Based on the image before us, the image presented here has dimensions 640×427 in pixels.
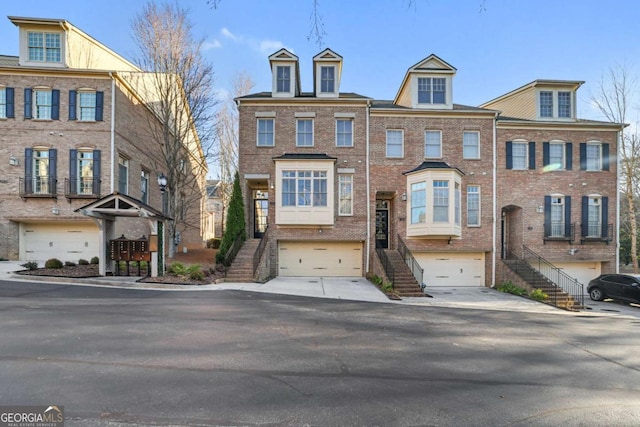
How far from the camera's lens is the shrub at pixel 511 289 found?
54.4 feet

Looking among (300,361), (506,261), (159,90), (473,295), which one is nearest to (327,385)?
(300,361)

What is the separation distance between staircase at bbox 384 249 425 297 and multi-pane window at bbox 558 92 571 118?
1401cm

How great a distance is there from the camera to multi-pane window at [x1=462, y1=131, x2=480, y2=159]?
64.4ft

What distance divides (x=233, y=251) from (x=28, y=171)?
12.3m

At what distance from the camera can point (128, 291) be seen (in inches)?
465

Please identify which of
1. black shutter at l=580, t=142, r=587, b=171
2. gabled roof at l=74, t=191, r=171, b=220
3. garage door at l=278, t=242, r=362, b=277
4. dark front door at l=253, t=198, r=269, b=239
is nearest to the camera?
gabled roof at l=74, t=191, r=171, b=220

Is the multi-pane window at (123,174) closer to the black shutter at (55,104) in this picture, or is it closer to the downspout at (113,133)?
the downspout at (113,133)

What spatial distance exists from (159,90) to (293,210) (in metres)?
11.6

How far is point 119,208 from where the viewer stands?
1444 cm

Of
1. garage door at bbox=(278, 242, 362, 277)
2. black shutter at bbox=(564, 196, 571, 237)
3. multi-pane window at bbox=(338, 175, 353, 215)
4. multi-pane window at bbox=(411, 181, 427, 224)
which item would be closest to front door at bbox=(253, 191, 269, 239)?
garage door at bbox=(278, 242, 362, 277)

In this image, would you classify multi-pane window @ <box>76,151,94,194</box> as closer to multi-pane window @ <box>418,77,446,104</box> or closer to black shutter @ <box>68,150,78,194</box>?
black shutter @ <box>68,150,78,194</box>

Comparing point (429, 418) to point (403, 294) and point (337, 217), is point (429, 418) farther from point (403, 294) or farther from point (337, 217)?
point (337, 217)

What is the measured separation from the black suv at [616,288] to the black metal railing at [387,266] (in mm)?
11077

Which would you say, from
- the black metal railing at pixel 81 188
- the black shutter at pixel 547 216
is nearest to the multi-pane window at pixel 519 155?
the black shutter at pixel 547 216
